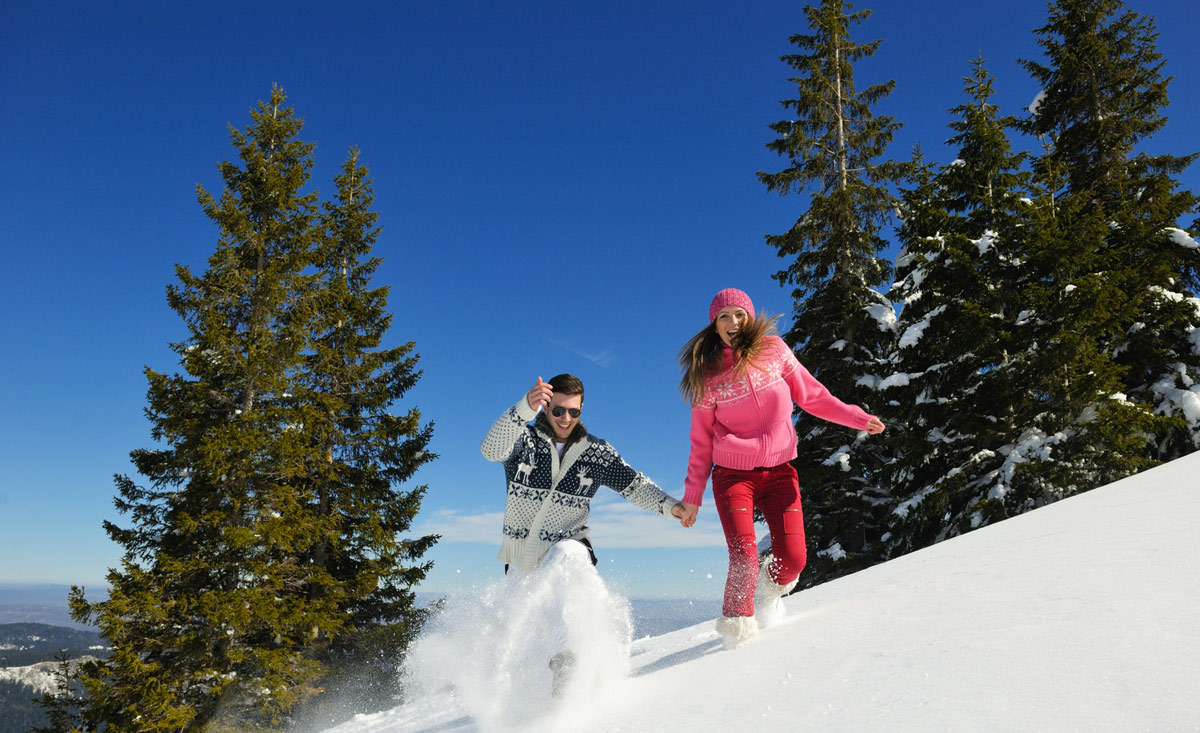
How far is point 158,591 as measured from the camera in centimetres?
1129

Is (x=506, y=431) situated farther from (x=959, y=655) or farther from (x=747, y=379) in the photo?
(x=959, y=655)

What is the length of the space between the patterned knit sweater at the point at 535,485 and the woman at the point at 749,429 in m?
0.69

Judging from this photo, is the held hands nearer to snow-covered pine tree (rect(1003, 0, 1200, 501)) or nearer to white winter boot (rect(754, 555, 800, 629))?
white winter boot (rect(754, 555, 800, 629))

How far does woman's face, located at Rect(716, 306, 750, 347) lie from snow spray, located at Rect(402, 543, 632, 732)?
5.59 ft

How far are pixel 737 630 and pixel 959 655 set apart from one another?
53.5 inches

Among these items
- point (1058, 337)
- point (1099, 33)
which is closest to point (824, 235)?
point (1058, 337)

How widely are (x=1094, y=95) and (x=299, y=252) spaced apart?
19256 mm

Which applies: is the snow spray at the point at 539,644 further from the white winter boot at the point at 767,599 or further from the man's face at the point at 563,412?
the white winter boot at the point at 767,599

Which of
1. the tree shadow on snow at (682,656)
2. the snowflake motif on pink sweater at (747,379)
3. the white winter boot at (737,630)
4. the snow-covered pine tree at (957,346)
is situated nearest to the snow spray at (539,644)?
the tree shadow on snow at (682,656)

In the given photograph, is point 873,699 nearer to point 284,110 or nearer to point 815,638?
point 815,638

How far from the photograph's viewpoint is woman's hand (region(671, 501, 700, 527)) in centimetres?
394

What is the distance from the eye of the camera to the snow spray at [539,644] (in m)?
3.03

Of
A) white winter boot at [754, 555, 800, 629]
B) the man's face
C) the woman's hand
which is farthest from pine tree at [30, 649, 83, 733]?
white winter boot at [754, 555, 800, 629]

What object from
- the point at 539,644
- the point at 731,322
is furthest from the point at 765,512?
the point at 539,644
